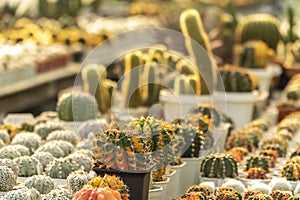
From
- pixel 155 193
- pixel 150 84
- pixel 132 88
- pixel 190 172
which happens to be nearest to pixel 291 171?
pixel 190 172

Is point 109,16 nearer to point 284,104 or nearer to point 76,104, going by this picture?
point 284,104

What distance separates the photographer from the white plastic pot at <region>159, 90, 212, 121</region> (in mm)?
10102

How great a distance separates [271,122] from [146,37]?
237 inches

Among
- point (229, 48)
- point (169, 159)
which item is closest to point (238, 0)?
point (229, 48)

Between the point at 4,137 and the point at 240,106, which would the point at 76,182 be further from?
the point at 240,106

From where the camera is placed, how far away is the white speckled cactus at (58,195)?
5.54 metres

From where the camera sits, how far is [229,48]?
14625 mm

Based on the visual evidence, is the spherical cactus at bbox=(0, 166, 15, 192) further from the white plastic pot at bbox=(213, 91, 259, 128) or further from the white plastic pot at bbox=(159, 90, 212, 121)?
the white plastic pot at bbox=(213, 91, 259, 128)

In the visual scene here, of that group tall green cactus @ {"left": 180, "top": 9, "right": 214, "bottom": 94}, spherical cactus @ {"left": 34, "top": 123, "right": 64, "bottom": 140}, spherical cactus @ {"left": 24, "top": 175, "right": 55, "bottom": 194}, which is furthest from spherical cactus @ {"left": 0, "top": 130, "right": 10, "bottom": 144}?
tall green cactus @ {"left": 180, "top": 9, "right": 214, "bottom": 94}

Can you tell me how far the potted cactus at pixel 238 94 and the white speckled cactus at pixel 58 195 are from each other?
5.17 m

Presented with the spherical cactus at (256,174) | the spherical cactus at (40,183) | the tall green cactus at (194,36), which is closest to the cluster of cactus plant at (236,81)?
the tall green cactus at (194,36)

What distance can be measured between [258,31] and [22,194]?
10.3m

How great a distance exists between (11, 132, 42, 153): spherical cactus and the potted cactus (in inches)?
140

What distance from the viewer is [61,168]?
21.6ft
